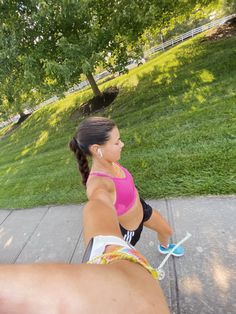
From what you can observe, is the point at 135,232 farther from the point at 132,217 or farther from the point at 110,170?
the point at 110,170

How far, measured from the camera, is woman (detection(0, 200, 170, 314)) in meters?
0.62

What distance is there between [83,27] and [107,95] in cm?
289

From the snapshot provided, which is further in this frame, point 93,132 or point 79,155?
point 79,155

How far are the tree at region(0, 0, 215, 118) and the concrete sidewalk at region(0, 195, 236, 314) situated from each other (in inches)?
136

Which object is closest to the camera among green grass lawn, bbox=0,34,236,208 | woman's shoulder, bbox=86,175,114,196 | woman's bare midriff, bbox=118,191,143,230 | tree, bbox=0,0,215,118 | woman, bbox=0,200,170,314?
woman, bbox=0,200,170,314

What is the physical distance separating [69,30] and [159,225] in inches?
250

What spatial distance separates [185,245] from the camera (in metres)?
2.61

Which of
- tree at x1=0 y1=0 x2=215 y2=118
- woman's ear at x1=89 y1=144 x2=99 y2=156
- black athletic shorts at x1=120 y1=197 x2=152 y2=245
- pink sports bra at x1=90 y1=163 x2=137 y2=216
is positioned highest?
tree at x1=0 y1=0 x2=215 y2=118

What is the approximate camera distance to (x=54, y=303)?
0.62m

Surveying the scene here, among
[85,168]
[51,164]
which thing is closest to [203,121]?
[85,168]

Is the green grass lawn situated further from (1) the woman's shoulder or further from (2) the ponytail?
(1) the woman's shoulder

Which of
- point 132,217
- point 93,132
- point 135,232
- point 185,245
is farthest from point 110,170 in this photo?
point 185,245

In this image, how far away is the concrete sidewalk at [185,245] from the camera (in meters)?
2.13

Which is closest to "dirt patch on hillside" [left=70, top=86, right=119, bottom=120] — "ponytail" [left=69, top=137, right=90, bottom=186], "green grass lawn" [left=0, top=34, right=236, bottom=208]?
"green grass lawn" [left=0, top=34, right=236, bottom=208]
